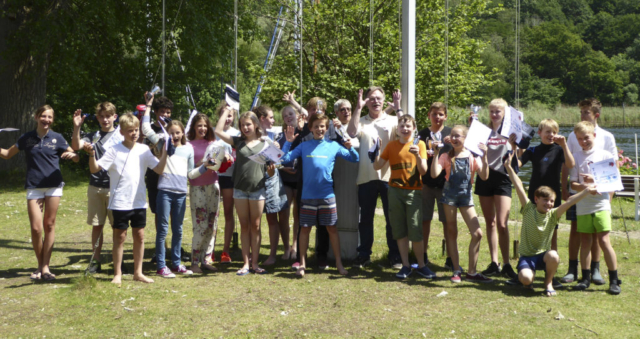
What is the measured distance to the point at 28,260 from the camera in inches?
279

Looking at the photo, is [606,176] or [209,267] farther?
[209,267]

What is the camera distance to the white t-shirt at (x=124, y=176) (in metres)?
5.79

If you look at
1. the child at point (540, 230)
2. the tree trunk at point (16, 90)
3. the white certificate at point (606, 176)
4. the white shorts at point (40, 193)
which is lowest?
the child at point (540, 230)

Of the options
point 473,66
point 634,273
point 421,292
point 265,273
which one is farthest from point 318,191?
point 473,66

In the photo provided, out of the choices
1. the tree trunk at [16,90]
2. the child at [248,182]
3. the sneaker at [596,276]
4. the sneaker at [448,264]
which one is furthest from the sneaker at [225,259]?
the tree trunk at [16,90]

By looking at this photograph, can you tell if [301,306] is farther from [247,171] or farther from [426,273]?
[247,171]

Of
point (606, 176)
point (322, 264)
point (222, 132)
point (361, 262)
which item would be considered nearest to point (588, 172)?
point (606, 176)

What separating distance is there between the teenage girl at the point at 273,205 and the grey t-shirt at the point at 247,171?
9.4 inches

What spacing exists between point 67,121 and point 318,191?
14.7 metres

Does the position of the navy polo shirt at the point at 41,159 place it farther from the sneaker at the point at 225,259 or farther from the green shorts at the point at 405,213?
the green shorts at the point at 405,213

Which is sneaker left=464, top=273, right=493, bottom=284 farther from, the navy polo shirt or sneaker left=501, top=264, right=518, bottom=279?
the navy polo shirt

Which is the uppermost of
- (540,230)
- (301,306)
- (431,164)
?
(431,164)

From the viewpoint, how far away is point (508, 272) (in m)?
6.19

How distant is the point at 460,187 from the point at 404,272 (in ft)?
3.33
